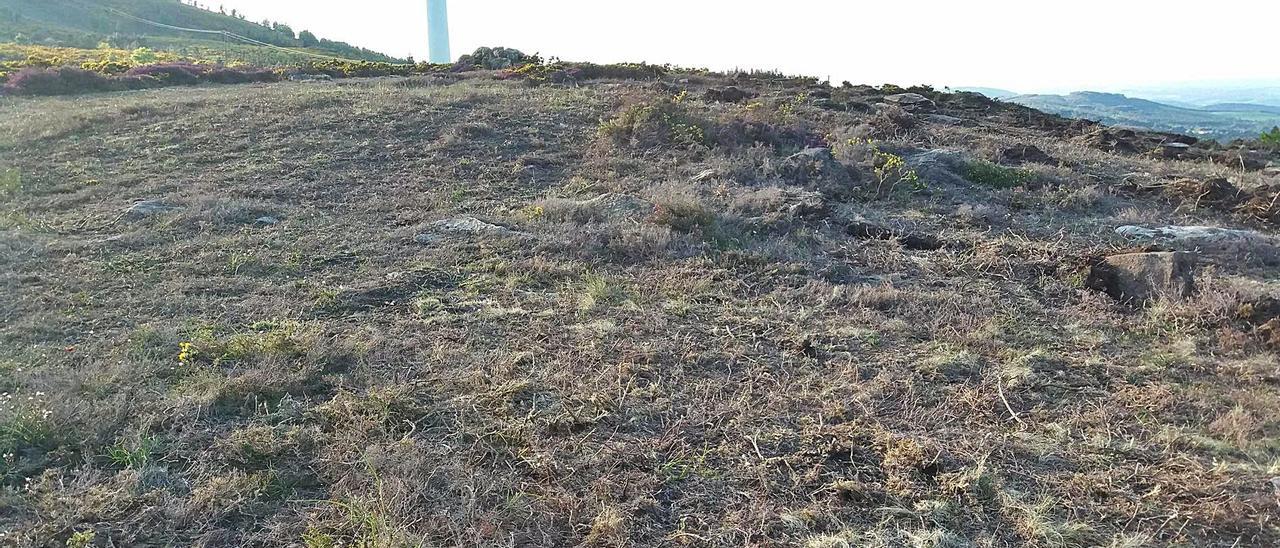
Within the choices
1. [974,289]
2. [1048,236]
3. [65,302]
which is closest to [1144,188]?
[1048,236]

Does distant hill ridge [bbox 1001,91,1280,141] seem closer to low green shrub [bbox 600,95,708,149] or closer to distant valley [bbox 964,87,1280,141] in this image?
distant valley [bbox 964,87,1280,141]

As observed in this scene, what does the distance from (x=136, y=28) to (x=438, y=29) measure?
1674 inches

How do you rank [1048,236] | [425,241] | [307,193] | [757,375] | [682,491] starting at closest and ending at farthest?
[682,491]
[757,375]
[425,241]
[1048,236]
[307,193]

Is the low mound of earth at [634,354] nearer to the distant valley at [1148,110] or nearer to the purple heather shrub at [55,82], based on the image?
the purple heather shrub at [55,82]

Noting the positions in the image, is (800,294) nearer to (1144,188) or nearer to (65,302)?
(65,302)

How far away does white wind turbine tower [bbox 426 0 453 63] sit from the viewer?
7462 cm

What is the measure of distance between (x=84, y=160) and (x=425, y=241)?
18.7 ft

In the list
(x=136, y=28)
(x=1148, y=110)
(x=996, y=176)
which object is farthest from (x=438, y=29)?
(x=996, y=176)

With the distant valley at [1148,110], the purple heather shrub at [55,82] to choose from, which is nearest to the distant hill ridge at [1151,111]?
the distant valley at [1148,110]

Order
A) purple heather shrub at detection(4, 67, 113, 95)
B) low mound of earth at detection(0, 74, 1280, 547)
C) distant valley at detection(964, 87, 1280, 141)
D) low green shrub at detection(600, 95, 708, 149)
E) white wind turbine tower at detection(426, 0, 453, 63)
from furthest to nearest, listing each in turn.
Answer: white wind turbine tower at detection(426, 0, 453, 63) < distant valley at detection(964, 87, 1280, 141) < purple heather shrub at detection(4, 67, 113, 95) < low green shrub at detection(600, 95, 708, 149) < low mound of earth at detection(0, 74, 1280, 547)

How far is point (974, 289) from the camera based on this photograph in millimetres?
5180

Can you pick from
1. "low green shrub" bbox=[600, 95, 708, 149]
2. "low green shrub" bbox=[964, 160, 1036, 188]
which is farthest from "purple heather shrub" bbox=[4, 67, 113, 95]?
"low green shrub" bbox=[964, 160, 1036, 188]

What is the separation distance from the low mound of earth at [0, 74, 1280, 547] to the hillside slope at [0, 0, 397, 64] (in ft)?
79.4

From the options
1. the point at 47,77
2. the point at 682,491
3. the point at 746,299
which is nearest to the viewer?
the point at 682,491
